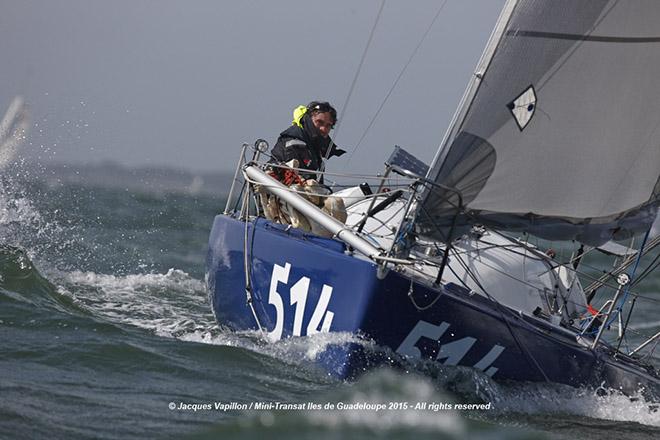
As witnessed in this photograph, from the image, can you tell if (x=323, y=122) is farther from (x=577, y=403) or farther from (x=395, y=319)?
(x=577, y=403)

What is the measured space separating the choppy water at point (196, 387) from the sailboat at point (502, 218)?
0.12 meters

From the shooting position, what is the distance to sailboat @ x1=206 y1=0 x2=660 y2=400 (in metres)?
5.57

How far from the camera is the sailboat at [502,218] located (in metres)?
5.57

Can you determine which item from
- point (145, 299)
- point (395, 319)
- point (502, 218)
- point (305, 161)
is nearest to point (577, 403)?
point (502, 218)

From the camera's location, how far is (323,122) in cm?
721

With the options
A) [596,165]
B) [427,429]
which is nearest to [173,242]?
[596,165]

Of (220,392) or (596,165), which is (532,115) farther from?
(220,392)

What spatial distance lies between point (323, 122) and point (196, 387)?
2.48 metres

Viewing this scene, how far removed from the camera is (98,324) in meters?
6.52

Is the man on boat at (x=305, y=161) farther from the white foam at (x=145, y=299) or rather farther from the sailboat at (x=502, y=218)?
the white foam at (x=145, y=299)

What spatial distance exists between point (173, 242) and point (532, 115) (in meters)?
9.48

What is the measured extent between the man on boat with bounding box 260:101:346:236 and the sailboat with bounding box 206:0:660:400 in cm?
22

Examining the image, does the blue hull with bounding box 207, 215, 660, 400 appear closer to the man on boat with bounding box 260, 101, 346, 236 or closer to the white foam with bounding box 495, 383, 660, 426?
the white foam with bounding box 495, 383, 660, 426

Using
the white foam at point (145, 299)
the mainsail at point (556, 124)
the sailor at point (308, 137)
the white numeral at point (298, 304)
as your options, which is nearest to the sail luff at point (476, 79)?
the mainsail at point (556, 124)
